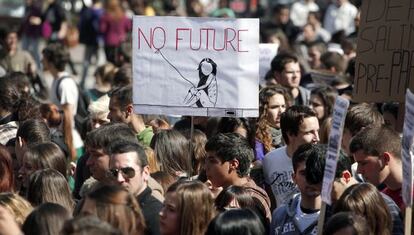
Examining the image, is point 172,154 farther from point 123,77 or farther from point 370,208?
point 123,77

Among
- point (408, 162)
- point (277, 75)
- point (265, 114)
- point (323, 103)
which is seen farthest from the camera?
point (277, 75)

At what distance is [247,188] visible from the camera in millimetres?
8250

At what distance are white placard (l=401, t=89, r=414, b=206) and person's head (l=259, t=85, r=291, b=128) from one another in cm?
363

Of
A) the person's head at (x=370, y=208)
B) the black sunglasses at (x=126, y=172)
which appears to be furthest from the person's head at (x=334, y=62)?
the person's head at (x=370, y=208)

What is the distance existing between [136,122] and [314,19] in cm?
1295

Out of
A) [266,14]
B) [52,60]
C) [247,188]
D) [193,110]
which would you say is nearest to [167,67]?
[193,110]

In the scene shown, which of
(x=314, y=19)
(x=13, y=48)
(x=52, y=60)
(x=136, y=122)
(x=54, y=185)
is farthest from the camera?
(x=314, y=19)

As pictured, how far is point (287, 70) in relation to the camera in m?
12.9

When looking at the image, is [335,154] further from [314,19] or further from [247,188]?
[314,19]

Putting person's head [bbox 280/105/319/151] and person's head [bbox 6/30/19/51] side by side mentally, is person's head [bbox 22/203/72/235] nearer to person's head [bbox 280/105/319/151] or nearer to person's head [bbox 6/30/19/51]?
person's head [bbox 280/105/319/151]

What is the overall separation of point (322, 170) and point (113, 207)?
1.67 metres

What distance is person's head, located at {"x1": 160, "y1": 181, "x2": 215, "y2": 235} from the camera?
7.00 meters

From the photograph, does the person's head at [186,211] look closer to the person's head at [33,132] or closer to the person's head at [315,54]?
the person's head at [33,132]

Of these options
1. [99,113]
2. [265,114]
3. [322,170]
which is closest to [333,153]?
[322,170]
